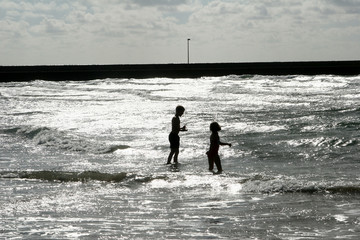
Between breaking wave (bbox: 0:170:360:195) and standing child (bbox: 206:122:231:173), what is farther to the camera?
standing child (bbox: 206:122:231:173)

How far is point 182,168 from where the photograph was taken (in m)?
12.5

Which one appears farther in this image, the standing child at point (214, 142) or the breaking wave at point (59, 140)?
the breaking wave at point (59, 140)

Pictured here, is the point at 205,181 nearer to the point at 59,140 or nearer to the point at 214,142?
the point at 214,142

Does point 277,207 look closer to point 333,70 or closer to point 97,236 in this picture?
point 97,236

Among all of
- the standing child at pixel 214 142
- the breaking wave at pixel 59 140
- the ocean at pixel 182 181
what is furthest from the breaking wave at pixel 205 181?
the breaking wave at pixel 59 140

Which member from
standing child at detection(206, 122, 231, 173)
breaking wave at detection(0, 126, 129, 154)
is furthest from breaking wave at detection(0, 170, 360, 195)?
breaking wave at detection(0, 126, 129, 154)

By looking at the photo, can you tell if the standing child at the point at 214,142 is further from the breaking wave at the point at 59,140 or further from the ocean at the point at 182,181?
the breaking wave at the point at 59,140

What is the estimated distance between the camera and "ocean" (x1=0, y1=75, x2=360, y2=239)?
7.17m

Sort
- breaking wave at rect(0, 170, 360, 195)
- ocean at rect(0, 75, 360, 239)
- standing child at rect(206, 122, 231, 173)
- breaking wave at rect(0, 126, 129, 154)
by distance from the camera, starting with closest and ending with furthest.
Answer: ocean at rect(0, 75, 360, 239)
breaking wave at rect(0, 170, 360, 195)
standing child at rect(206, 122, 231, 173)
breaking wave at rect(0, 126, 129, 154)

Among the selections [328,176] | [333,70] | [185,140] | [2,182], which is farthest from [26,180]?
[333,70]

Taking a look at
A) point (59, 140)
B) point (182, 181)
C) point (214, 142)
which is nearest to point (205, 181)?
point (182, 181)

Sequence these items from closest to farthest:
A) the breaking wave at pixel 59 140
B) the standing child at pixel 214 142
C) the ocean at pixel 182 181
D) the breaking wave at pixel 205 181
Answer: the ocean at pixel 182 181 < the breaking wave at pixel 205 181 < the standing child at pixel 214 142 < the breaking wave at pixel 59 140

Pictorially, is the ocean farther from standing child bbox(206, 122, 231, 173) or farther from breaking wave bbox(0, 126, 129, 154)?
standing child bbox(206, 122, 231, 173)

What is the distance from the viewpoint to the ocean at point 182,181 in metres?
7.17
